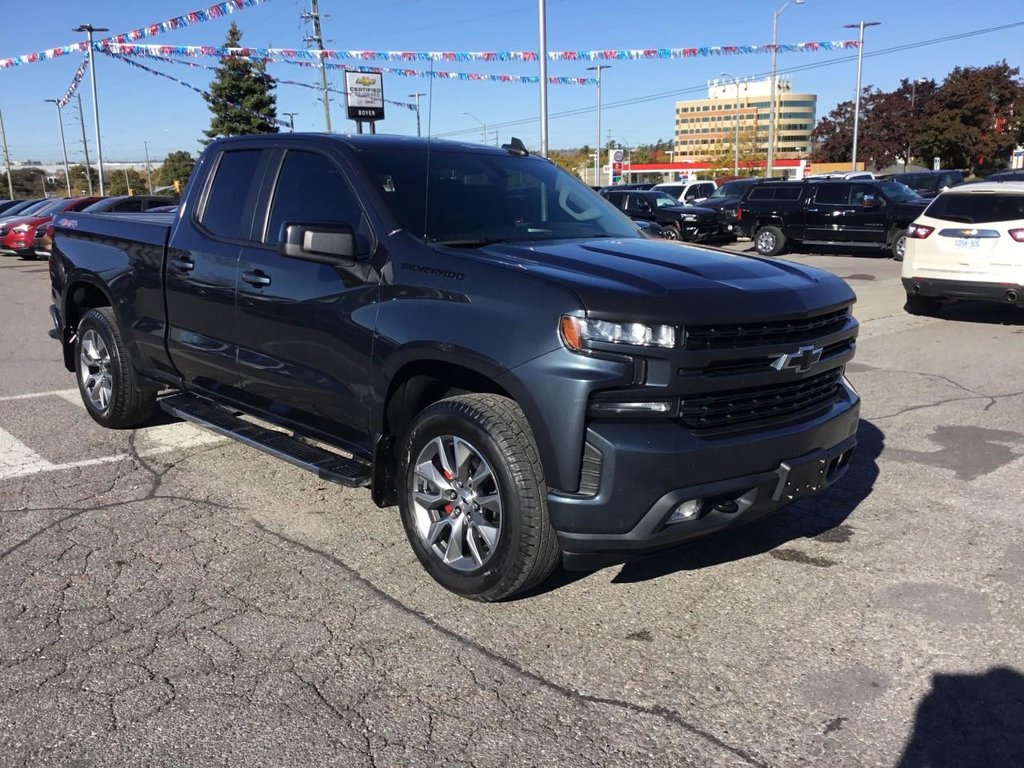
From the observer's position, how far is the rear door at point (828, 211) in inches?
803

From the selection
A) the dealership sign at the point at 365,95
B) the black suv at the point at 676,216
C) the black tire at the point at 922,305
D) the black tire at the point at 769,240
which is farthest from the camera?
the dealership sign at the point at 365,95

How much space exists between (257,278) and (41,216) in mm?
24134

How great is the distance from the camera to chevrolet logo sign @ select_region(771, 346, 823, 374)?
11.3 ft

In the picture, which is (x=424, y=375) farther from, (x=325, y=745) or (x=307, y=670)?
(x=325, y=745)

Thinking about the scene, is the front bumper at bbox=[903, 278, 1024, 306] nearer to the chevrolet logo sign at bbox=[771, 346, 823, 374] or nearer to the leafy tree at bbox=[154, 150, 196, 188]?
the chevrolet logo sign at bbox=[771, 346, 823, 374]

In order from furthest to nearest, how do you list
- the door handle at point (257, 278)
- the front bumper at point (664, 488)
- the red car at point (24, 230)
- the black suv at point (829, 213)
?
the red car at point (24, 230) → the black suv at point (829, 213) → the door handle at point (257, 278) → the front bumper at point (664, 488)

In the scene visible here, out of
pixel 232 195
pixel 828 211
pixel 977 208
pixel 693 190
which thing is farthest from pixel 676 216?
pixel 232 195

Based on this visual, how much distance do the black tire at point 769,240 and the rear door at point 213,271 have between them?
17.9 meters

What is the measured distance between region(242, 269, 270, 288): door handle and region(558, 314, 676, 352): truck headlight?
195cm

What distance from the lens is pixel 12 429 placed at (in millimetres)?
6371

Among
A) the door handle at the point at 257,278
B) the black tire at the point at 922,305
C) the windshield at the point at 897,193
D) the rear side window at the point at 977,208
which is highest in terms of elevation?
the windshield at the point at 897,193

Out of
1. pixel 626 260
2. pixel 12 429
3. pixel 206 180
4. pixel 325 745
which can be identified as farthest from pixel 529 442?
pixel 12 429

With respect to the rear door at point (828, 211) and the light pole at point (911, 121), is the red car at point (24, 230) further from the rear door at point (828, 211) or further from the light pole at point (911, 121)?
the light pole at point (911, 121)

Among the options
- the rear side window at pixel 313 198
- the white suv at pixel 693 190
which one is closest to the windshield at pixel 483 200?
the rear side window at pixel 313 198
